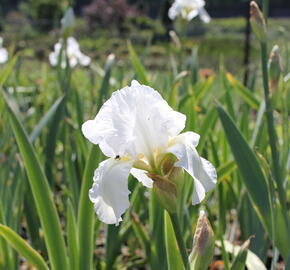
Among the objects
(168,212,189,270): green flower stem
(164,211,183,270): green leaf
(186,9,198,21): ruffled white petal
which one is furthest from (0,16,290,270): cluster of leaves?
(186,9,198,21): ruffled white petal

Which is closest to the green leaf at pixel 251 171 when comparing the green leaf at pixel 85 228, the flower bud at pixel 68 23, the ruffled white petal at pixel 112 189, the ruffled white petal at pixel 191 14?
the green leaf at pixel 85 228

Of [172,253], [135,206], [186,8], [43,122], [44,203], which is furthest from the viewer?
[186,8]

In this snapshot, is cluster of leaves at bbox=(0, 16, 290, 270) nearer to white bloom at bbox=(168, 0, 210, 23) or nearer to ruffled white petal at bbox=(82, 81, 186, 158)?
ruffled white petal at bbox=(82, 81, 186, 158)

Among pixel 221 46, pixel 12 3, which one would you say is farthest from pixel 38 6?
pixel 12 3

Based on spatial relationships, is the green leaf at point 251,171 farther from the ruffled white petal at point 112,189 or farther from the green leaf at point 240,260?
the ruffled white petal at point 112,189

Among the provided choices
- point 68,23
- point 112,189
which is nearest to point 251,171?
point 112,189

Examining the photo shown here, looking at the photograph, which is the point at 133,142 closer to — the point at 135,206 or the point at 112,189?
the point at 112,189

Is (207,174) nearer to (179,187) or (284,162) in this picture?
(179,187)
